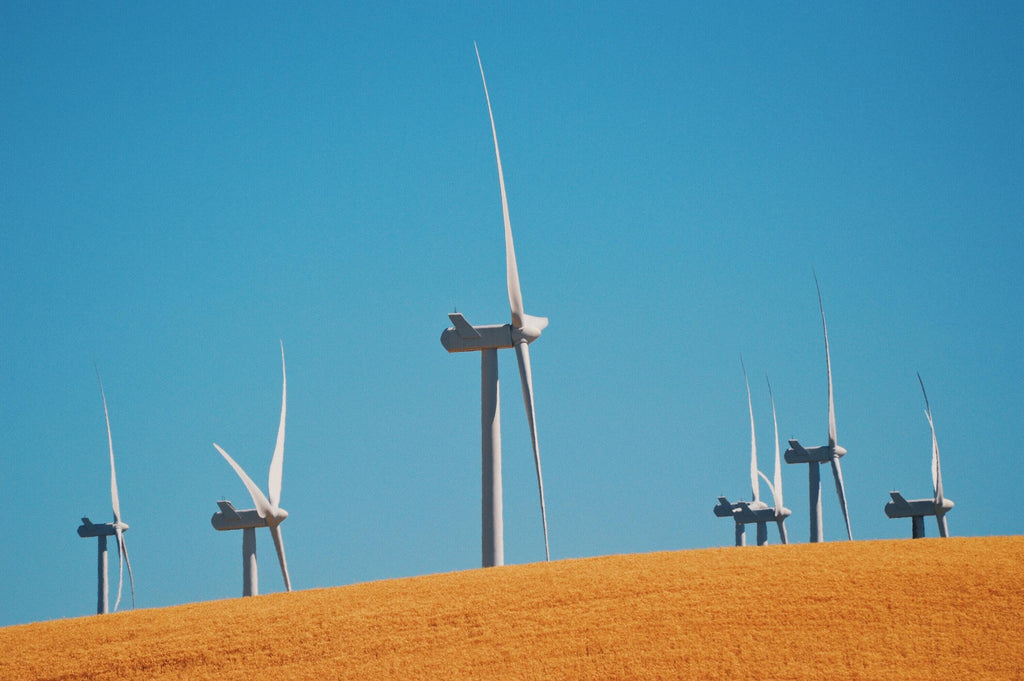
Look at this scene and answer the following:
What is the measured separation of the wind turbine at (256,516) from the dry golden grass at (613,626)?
13.3m

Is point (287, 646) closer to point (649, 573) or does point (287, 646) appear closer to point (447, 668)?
point (447, 668)

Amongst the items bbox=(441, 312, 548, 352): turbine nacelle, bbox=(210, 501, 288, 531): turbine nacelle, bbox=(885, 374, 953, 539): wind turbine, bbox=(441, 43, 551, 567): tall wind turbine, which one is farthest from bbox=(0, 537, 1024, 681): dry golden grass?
bbox=(885, 374, 953, 539): wind turbine

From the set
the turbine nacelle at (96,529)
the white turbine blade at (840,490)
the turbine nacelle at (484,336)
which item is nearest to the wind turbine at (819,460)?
the white turbine blade at (840,490)

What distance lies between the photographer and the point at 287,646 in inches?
1172

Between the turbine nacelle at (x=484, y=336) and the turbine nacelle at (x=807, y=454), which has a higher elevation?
the turbine nacelle at (x=484, y=336)

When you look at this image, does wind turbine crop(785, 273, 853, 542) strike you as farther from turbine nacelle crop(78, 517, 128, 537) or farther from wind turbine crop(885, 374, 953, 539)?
turbine nacelle crop(78, 517, 128, 537)

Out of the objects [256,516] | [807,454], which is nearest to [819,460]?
[807,454]

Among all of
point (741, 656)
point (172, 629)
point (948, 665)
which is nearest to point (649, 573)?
point (741, 656)

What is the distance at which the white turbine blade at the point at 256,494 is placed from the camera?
47097 millimetres

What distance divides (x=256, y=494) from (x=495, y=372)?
1305 cm

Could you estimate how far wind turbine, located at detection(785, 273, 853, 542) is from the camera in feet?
210

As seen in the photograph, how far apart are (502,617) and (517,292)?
52.0 ft

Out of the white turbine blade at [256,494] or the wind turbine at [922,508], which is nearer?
the white turbine blade at [256,494]

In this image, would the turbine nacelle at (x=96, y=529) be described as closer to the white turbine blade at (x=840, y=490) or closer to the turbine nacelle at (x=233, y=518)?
the turbine nacelle at (x=233, y=518)
